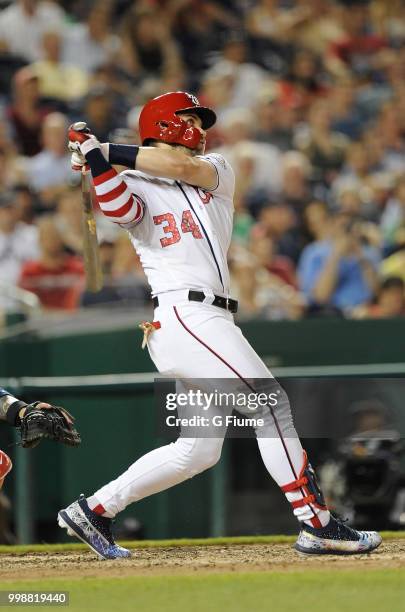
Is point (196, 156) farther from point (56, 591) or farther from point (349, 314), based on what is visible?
point (349, 314)

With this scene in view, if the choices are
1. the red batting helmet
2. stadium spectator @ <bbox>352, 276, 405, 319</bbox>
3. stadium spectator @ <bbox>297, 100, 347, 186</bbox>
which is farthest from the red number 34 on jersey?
stadium spectator @ <bbox>297, 100, 347, 186</bbox>

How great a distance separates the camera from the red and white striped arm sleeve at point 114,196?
4.60 meters

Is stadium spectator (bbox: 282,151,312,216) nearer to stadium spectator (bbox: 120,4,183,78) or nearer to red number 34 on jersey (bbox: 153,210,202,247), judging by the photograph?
stadium spectator (bbox: 120,4,183,78)

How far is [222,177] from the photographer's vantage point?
4887mm

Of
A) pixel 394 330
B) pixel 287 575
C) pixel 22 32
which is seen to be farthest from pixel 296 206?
pixel 287 575

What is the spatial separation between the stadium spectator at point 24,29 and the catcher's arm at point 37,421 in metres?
6.73

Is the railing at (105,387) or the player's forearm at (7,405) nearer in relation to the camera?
the player's forearm at (7,405)

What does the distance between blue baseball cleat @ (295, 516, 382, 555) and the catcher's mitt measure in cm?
98

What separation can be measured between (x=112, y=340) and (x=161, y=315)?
301cm

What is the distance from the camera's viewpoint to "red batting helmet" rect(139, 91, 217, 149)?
484cm

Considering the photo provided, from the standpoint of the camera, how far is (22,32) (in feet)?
36.1

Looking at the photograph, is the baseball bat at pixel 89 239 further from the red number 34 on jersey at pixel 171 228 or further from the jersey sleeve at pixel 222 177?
the jersey sleeve at pixel 222 177

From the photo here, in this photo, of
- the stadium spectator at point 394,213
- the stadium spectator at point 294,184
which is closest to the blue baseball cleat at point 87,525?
the stadium spectator at point 294,184

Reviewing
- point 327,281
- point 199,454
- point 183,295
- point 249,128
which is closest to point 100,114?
point 249,128
